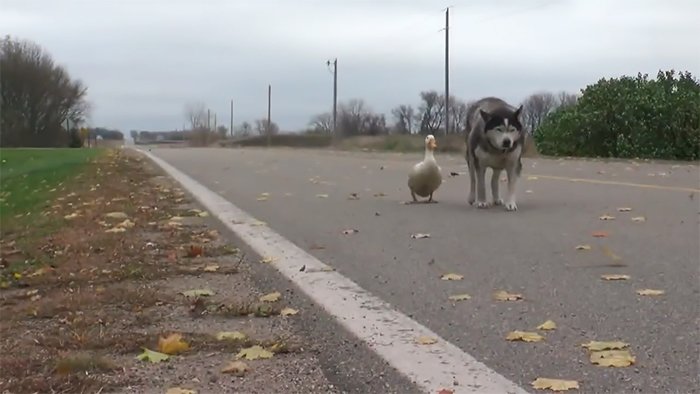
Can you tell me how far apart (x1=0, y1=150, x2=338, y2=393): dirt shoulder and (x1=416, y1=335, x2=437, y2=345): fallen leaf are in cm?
48

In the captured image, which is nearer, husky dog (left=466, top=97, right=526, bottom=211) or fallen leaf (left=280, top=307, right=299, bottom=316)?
fallen leaf (left=280, top=307, right=299, bottom=316)

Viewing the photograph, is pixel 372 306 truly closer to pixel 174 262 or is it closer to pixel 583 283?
pixel 583 283

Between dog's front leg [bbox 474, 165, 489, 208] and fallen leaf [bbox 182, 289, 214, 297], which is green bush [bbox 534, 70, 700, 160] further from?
fallen leaf [bbox 182, 289, 214, 297]

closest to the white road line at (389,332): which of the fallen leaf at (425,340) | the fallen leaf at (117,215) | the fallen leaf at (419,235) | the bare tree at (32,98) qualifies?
the fallen leaf at (425,340)

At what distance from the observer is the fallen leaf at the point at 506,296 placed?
5.16m

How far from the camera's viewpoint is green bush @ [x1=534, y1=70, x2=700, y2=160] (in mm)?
28797

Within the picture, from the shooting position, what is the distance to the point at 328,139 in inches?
3152

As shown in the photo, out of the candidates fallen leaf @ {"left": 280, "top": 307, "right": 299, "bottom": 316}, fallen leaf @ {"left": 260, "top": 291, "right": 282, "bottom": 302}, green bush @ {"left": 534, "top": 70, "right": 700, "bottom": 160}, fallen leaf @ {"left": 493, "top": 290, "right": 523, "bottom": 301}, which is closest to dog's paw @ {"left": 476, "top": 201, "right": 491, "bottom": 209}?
fallen leaf @ {"left": 493, "top": 290, "right": 523, "bottom": 301}

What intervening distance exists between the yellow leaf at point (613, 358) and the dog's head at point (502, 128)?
597 centimetres

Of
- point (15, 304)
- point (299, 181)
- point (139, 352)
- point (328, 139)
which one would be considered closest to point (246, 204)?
point (299, 181)

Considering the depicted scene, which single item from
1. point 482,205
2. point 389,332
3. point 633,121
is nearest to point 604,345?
point 389,332

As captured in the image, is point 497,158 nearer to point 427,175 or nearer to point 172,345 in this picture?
point 427,175

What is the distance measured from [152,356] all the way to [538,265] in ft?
10.4

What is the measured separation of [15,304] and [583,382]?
369 centimetres
